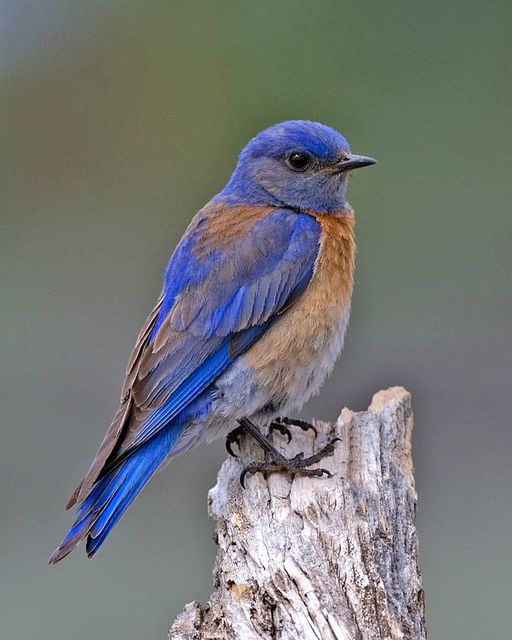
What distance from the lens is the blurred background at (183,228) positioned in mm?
6859

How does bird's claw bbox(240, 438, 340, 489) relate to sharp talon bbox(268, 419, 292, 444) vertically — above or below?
below

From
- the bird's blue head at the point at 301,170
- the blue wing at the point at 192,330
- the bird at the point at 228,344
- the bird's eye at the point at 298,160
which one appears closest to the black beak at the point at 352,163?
the bird's blue head at the point at 301,170

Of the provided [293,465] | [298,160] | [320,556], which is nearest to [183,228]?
[298,160]

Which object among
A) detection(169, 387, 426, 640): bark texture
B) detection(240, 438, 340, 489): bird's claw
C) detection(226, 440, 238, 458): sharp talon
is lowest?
detection(169, 387, 426, 640): bark texture

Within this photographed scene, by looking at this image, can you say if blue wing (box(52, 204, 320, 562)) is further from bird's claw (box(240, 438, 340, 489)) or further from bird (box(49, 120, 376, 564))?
bird's claw (box(240, 438, 340, 489))

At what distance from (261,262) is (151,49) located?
5.95 meters

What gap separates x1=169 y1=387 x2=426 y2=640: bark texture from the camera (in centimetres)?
379

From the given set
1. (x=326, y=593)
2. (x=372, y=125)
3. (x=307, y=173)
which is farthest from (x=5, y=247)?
(x=326, y=593)

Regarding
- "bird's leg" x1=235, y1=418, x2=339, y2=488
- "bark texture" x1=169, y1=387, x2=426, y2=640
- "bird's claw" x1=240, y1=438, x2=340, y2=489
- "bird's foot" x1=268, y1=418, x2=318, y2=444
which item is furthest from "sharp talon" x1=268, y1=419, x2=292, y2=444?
"bark texture" x1=169, y1=387, x2=426, y2=640

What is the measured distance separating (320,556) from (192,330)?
1292 mm

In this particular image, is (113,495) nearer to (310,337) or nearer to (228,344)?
(228,344)

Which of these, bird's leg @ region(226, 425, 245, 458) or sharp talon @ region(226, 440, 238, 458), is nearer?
sharp talon @ region(226, 440, 238, 458)

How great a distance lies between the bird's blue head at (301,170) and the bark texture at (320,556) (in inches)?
49.7

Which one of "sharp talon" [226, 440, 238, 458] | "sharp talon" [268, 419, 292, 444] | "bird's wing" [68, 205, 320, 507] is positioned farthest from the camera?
"sharp talon" [268, 419, 292, 444]
